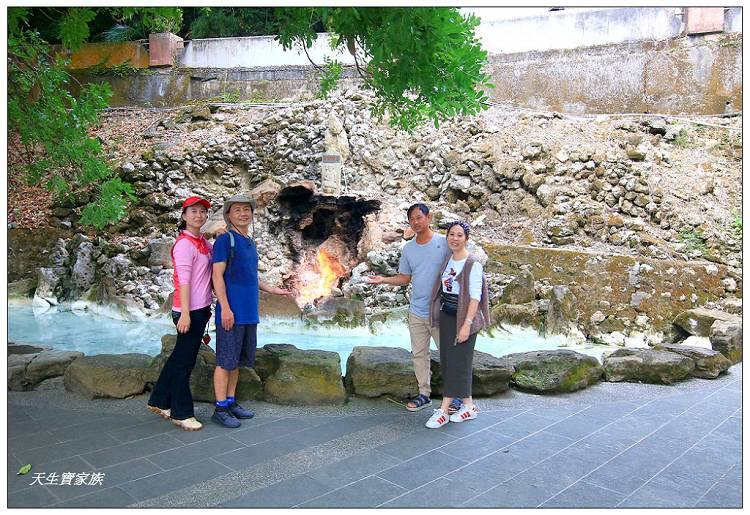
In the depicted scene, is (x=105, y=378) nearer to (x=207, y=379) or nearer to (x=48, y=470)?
(x=207, y=379)

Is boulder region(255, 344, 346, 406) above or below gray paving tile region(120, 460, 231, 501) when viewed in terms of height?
above

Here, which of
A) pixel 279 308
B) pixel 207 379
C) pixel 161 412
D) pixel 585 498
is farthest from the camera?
pixel 279 308

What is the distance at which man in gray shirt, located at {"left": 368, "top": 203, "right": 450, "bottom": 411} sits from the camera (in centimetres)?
379

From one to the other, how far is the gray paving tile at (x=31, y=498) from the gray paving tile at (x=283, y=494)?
33.8 inches

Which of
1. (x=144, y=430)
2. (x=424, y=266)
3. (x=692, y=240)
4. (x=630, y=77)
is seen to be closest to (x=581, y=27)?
(x=630, y=77)

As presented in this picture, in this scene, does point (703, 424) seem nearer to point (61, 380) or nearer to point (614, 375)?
point (614, 375)

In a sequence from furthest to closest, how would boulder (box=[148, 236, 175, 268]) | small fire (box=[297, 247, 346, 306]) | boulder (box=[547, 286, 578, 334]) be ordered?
small fire (box=[297, 247, 346, 306]), boulder (box=[148, 236, 175, 268]), boulder (box=[547, 286, 578, 334])

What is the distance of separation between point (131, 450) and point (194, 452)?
0.38m

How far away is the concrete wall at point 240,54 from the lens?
564 inches

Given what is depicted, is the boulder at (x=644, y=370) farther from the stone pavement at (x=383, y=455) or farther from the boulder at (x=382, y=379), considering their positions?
the boulder at (x=382, y=379)

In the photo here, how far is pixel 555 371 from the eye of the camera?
4375mm

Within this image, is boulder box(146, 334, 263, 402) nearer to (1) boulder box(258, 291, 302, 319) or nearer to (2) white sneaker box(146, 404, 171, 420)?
(2) white sneaker box(146, 404, 171, 420)

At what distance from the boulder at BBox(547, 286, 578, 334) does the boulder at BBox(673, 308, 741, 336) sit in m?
1.48

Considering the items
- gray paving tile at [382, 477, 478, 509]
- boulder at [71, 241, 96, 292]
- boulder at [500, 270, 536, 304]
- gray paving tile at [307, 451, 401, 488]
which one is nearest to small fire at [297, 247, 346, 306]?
boulder at [500, 270, 536, 304]
